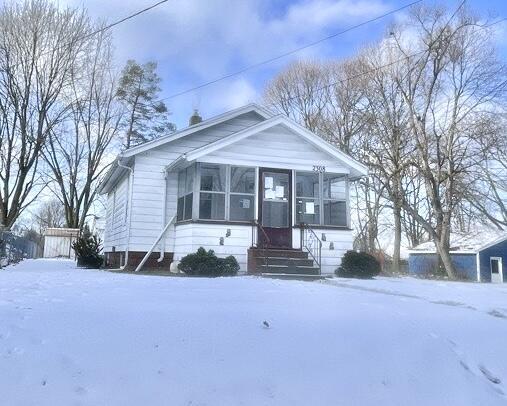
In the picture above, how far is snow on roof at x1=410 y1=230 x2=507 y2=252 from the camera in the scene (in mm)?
24970

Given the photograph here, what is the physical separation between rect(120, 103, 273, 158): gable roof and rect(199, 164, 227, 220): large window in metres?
1.86

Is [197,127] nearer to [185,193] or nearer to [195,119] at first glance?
[185,193]

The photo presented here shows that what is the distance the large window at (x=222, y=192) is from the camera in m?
13.5

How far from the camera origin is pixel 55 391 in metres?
3.52

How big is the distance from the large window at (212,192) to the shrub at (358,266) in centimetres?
359

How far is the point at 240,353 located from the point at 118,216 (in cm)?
1385

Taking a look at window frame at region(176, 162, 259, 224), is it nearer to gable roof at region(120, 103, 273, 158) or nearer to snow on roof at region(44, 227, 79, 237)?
gable roof at region(120, 103, 273, 158)

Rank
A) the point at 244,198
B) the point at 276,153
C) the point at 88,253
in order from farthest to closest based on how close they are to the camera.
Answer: the point at 88,253 < the point at 276,153 < the point at 244,198

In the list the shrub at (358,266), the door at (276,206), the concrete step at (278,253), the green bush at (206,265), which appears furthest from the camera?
the door at (276,206)

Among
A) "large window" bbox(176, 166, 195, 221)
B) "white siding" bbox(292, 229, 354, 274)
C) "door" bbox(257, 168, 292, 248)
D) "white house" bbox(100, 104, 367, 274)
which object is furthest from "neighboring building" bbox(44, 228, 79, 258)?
"white siding" bbox(292, 229, 354, 274)

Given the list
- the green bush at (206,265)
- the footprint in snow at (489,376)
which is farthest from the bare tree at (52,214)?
the footprint in snow at (489,376)

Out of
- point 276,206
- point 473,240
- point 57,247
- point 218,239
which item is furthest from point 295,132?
point 57,247

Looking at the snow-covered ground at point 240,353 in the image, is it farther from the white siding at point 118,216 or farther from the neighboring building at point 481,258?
the neighboring building at point 481,258

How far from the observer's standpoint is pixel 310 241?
14094 millimetres
